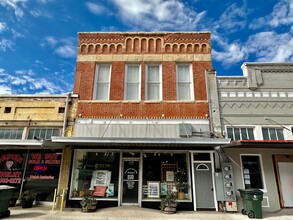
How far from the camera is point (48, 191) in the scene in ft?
34.6

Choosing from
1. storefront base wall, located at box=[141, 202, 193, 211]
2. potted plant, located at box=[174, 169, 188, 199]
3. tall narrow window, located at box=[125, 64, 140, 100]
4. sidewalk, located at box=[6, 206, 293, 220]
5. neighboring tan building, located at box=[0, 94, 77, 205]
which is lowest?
sidewalk, located at box=[6, 206, 293, 220]

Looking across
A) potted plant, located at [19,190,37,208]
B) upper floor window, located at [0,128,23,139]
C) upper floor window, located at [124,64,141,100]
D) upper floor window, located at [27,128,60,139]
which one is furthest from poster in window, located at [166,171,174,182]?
upper floor window, located at [0,128,23,139]

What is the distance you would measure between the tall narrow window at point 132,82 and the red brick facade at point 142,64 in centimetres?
31

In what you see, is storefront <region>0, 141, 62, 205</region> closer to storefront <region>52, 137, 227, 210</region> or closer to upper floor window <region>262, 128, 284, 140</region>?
storefront <region>52, 137, 227, 210</region>

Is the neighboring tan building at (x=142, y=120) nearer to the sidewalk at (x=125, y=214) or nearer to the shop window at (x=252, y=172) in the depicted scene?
the sidewalk at (x=125, y=214)

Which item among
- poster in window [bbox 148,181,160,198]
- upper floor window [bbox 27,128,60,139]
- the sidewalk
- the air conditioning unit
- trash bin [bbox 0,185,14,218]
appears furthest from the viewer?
upper floor window [bbox 27,128,60,139]

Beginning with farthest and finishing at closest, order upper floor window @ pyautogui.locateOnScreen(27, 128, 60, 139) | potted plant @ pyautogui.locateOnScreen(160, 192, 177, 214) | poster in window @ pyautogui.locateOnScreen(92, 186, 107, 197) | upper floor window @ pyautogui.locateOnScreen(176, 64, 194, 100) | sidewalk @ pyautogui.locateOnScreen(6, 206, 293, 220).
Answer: upper floor window @ pyautogui.locateOnScreen(176, 64, 194, 100)
upper floor window @ pyautogui.locateOnScreen(27, 128, 60, 139)
poster in window @ pyautogui.locateOnScreen(92, 186, 107, 197)
potted plant @ pyautogui.locateOnScreen(160, 192, 177, 214)
sidewalk @ pyautogui.locateOnScreen(6, 206, 293, 220)

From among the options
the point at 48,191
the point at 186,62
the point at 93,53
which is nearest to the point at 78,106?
the point at 93,53

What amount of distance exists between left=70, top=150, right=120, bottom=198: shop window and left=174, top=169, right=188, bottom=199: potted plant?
299 cm

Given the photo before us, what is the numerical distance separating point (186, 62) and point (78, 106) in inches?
262

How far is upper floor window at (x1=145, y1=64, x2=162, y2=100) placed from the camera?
11.9 meters

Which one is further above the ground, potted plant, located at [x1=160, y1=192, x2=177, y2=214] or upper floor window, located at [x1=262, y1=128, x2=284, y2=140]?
upper floor window, located at [x1=262, y1=128, x2=284, y2=140]

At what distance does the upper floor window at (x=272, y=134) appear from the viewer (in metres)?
10.6

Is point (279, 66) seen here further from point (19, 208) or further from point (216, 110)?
point (19, 208)
